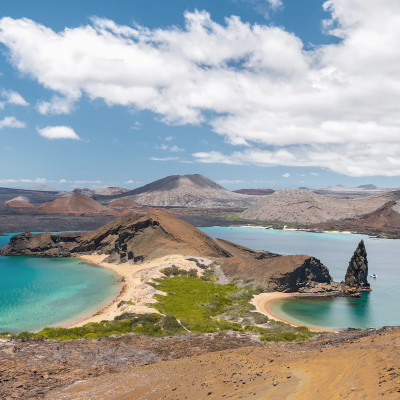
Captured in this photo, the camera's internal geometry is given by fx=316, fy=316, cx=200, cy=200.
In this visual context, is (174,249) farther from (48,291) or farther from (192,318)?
(192,318)

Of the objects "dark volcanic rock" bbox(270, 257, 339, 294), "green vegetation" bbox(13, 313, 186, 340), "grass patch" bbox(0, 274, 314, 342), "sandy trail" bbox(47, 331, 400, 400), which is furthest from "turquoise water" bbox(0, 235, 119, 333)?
"dark volcanic rock" bbox(270, 257, 339, 294)

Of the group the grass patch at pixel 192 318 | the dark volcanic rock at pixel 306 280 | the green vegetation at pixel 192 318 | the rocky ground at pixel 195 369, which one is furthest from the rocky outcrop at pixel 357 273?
the rocky ground at pixel 195 369

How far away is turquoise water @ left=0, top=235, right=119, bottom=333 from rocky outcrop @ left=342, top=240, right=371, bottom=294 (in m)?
42.4

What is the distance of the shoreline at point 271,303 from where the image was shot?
40600 millimetres

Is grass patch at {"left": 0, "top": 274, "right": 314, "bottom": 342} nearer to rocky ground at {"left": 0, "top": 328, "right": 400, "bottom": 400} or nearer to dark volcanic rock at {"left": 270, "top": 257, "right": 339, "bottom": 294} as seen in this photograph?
rocky ground at {"left": 0, "top": 328, "right": 400, "bottom": 400}

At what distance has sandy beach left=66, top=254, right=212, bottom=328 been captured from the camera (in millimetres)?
39812

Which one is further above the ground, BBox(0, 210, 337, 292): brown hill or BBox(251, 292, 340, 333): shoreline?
BBox(0, 210, 337, 292): brown hill

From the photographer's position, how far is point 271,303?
49.9 meters

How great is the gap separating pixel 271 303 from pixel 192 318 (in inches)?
651

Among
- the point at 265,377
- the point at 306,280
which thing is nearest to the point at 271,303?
the point at 306,280

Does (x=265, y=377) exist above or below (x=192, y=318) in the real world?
above

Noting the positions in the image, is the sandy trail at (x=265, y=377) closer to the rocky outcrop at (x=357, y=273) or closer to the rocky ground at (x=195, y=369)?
the rocky ground at (x=195, y=369)

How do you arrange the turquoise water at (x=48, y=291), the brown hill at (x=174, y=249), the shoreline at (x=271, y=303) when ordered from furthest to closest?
the brown hill at (x=174, y=249) < the turquoise water at (x=48, y=291) < the shoreline at (x=271, y=303)

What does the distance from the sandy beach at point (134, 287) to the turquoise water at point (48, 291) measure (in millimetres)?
2036
